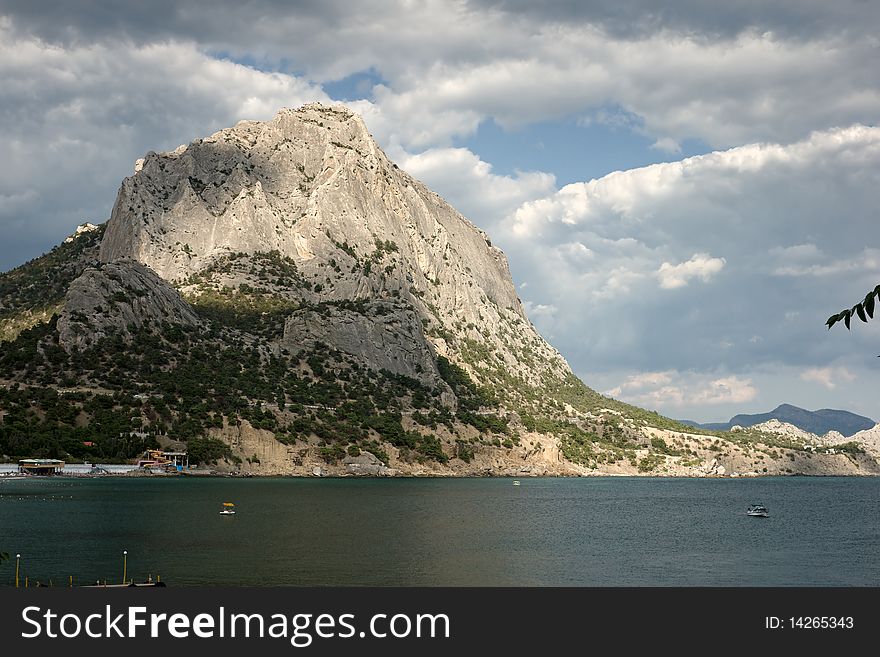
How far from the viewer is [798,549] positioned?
9381cm

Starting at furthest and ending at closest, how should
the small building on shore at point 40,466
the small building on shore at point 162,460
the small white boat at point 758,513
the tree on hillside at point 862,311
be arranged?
the small building on shore at point 162,460, the small building on shore at point 40,466, the small white boat at point 758,513, the tree on hillside at point 862,311

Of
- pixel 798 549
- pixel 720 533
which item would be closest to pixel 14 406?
pixel 720 533

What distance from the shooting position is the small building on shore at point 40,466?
566ft

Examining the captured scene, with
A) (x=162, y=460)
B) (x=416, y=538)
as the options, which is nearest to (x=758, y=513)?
(x=416, y=538)

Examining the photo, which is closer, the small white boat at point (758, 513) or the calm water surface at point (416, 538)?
the calm water surface at point (416, 538)

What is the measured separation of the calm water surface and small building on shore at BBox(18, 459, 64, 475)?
7640mm

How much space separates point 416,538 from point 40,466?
341 feet

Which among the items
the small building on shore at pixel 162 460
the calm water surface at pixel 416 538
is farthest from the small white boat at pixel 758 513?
the small building on shore at pixel 162 460

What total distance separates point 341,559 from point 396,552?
732cm

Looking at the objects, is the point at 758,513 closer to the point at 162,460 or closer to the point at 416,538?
the point at 416,538

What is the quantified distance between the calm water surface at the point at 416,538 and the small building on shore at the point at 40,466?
25.1 feet

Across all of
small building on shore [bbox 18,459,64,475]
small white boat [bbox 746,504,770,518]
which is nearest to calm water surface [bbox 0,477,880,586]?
small white boat [bbox 746,504,770,518]

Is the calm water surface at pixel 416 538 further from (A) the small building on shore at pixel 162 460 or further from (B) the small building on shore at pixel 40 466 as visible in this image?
(A) the small building on shore at pixel 162 460

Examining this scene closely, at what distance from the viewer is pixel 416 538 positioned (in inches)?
3841
